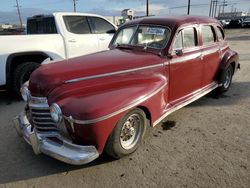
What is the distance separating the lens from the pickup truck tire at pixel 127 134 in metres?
3.36

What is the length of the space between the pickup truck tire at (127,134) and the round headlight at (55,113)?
671 millimetres

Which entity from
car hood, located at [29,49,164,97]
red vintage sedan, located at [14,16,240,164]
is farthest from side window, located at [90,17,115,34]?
car hood, located at [29,49,164,97]

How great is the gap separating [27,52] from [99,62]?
110 inches

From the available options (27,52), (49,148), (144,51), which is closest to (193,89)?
(144,51)

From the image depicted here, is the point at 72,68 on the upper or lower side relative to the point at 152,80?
upper

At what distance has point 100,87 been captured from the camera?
356cm

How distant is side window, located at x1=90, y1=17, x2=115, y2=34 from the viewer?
7805 mm

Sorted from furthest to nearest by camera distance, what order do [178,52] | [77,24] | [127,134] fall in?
[77,24] < [178,52] < [127,134]

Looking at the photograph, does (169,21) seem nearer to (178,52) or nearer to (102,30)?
(178,52)

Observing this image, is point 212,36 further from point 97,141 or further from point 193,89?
point 97,141

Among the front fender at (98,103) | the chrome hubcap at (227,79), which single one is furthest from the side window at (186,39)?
the chrome hubcap at (227,79)

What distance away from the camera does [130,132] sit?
12.1ft

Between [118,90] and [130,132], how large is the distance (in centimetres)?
62

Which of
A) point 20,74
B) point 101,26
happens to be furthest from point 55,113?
point 101,26
